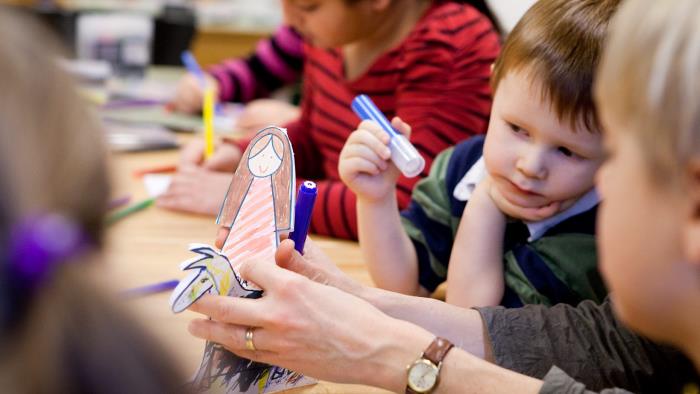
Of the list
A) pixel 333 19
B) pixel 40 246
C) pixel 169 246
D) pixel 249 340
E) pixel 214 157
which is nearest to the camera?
pixel 40 246

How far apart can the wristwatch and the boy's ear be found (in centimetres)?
31

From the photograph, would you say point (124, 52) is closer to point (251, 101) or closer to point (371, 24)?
point (251, 101)

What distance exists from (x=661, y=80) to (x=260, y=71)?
1.78m

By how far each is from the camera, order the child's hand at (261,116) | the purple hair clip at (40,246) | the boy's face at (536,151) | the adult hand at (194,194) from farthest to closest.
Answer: the child's hand at (261,116), the adult hand at (194,194), the boy's face at (536,151), the purple hair clip at (40,246)

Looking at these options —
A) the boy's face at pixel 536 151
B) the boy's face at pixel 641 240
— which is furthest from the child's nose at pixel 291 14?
the boy's face at pixel 641 240

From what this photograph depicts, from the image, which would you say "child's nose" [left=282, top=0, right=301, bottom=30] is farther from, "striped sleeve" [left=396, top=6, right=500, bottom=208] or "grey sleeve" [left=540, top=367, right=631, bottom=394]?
"grey sleeve" [left=540, top=367, right=631, bottom=394]

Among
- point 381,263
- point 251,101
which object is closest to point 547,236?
point 381,263

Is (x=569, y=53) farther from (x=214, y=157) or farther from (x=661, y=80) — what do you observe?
(x=214, y=157)

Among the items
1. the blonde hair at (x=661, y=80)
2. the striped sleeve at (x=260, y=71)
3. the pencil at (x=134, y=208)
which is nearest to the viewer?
the blonde hair at (x=661, y=80)

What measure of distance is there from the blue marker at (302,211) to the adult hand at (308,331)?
0.15 feet

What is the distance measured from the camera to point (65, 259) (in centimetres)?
40

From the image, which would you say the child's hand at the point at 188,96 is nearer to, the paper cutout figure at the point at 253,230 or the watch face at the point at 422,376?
the paper cutout figure at the point at 253,230

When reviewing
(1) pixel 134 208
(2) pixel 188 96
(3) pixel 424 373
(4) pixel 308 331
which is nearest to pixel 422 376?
(3) pixel 424 373

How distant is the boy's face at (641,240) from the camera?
1.82 feet
